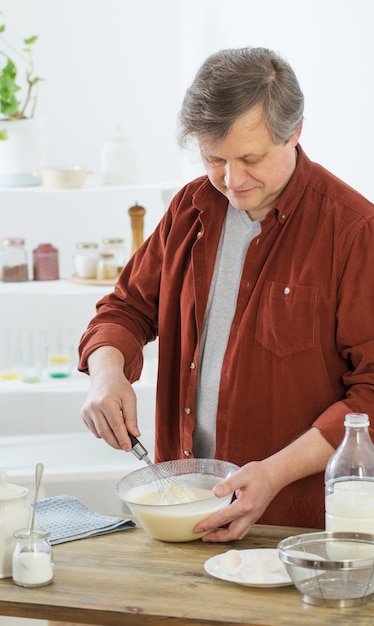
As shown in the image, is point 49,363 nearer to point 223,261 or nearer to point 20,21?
point 20,21

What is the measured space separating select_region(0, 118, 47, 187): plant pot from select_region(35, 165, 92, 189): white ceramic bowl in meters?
0.12

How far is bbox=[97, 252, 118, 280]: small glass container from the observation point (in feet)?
13.8

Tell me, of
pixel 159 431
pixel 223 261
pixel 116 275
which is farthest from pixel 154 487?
pixel 116 275

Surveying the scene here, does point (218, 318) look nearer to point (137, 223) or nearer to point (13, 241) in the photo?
point (137, 223)

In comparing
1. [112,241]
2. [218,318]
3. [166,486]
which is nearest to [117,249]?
[112,241]

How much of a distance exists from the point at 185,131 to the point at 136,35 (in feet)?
8.25

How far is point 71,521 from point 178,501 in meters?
0.24

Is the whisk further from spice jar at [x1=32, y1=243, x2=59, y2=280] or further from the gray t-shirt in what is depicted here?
spice jar at [x1=32, y1=243, x2=59, y2=280]

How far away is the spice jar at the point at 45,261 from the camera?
14.1 ft

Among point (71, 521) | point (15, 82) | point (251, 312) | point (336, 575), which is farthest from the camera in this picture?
point (15, 82)

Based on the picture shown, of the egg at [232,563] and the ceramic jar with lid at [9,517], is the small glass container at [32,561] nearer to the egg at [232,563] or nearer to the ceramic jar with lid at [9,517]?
Answer: the ceramic jar with lid at [9,517]

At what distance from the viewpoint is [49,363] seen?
168 inches

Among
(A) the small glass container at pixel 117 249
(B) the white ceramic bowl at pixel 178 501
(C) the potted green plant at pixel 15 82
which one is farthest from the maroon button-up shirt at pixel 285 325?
(C) the potted green plant at pixel 15 82

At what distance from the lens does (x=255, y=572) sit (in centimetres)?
175
